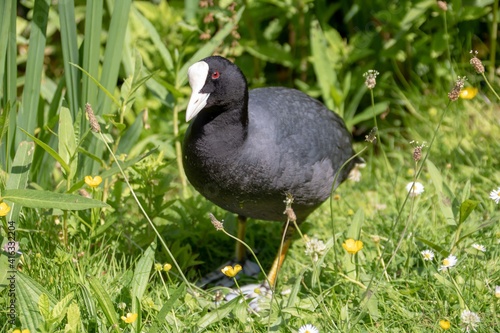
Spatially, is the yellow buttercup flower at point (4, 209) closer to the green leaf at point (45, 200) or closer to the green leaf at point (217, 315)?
the green leaf at point (45, 200)

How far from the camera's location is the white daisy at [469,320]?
7.35ft

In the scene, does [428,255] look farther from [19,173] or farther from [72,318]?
Result: [19,173]

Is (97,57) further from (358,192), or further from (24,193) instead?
(358,192)

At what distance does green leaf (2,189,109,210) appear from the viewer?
234cm

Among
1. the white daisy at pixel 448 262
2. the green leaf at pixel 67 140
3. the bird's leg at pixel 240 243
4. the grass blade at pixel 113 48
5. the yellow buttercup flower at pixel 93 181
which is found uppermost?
the grass blade at pixel 113 48

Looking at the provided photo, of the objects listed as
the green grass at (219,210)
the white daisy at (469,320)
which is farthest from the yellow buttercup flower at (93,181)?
the white daisy at (469,320)

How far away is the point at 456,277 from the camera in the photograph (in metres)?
2.57

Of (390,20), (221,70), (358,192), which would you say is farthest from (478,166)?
(221,70)

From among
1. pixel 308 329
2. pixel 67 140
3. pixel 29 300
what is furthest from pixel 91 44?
pixel 308 329

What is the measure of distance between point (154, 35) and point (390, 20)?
4.40ft

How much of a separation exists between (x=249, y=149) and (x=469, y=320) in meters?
0.95

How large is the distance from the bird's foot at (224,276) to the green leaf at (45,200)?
0.85 meters

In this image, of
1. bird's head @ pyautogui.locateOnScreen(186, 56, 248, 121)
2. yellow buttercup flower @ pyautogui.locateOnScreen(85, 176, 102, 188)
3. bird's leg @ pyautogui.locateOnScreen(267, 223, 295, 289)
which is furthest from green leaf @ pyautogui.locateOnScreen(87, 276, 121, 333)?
bird's leg @ pyautogui.locateOnScreen(267, 223, 295, 289)

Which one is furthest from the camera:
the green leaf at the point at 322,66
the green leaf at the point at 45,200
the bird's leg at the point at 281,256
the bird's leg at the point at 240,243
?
the green leaf at the point at 322,66
